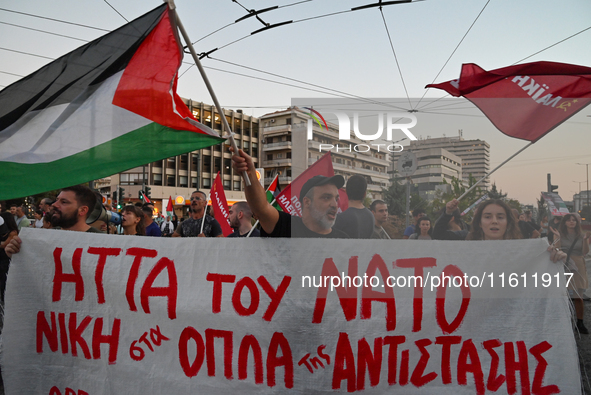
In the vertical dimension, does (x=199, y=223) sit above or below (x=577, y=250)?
above

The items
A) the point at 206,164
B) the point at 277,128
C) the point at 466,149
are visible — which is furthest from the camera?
the point at 277,128

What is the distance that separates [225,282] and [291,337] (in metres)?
0.49

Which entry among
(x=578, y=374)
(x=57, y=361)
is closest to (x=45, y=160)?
(x=57, y=361)

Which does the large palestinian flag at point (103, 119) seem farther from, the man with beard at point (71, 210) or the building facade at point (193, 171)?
the building facade at point (193, 171)

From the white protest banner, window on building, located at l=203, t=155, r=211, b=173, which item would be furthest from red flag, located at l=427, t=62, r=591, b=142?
window on building, located at l=203, t=155, r=211, b=173

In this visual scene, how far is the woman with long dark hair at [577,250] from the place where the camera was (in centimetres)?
379

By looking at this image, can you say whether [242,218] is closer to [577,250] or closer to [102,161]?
[102,161]

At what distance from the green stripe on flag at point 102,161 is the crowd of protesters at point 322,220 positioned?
413mm

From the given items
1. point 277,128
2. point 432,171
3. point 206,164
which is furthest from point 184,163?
point 432,171

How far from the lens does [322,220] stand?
2.55 m

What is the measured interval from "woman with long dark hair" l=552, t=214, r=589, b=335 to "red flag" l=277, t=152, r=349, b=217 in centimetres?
249

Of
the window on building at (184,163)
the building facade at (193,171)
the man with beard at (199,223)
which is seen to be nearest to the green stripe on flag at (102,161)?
the man with beard at (199,223)

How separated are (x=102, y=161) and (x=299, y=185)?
266cm

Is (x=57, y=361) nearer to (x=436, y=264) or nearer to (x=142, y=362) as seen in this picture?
(x=142, y=362)
